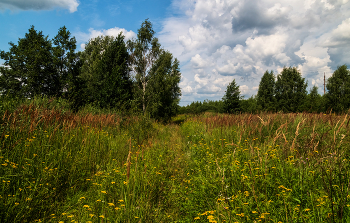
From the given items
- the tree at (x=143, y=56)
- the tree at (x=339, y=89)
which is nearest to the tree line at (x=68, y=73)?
the tree at (x=143, y=56)

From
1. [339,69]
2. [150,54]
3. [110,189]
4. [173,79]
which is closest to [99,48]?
[150,54]

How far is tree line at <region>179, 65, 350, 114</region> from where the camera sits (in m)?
22.3

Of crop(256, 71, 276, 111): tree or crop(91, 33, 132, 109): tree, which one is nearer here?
crop(91, 33, 132, 109): tree

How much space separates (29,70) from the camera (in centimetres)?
2050

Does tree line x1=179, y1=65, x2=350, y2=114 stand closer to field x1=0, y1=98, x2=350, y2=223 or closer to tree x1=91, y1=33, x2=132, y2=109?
Answer: tree x1=91, y1=33, x2=132, y2=109

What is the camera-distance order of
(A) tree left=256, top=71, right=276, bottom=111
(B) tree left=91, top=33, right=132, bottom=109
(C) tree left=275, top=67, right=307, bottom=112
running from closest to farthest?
(B) tree left=91, top=33, right=132, bottom=109
(C) tree left=275, top=67, right=307, bottom=112
(A) tree left=256, top=71, right=276, bottom=111

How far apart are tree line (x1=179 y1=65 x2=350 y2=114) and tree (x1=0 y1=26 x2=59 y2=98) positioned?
78.4 ft

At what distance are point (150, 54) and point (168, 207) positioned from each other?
70.7ft

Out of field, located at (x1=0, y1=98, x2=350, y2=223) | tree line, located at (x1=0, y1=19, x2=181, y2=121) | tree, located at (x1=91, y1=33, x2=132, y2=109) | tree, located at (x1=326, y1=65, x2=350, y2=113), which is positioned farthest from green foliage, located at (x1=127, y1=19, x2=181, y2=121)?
tree, located at (x1=326, y1=65, x2=350, y2=113)

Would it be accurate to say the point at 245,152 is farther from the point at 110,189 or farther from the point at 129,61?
the point at 129,61

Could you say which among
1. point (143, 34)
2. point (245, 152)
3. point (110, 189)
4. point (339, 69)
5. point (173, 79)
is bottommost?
point (110, 189)

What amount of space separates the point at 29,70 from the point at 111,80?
15211 mm

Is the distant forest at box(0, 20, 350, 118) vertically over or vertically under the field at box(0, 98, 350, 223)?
over

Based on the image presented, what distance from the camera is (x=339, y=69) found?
24.7 meters
